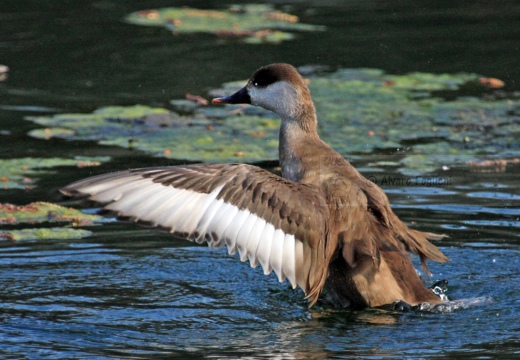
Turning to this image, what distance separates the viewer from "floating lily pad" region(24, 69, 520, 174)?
988 cm

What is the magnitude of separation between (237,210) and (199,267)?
4.84 ft

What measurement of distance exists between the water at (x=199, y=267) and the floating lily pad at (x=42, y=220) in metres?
0.13

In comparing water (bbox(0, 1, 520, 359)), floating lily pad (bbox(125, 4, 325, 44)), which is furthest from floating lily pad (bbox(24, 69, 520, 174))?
floating lily pad (bbox(125, 4, 325, 44))

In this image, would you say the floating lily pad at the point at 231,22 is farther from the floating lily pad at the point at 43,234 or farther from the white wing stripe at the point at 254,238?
the white wing stripe at the point at 254,238

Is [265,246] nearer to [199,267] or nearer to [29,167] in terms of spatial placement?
[199,267]

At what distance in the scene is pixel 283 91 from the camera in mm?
7652

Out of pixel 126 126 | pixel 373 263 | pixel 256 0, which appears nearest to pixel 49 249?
pixel 373 263

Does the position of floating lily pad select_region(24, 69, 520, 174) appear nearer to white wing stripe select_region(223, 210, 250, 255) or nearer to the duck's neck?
the duck's neck

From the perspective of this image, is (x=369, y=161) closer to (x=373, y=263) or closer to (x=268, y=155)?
(x=268, y=155)

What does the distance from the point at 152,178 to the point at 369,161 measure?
13.2 ft

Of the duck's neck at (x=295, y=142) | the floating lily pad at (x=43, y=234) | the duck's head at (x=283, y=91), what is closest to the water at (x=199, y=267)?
the floating lily pad at (x=43, y=234)

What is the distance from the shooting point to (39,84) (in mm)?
12523

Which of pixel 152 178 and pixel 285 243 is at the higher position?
pixel 152 178

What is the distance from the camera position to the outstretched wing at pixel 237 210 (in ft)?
19.3
